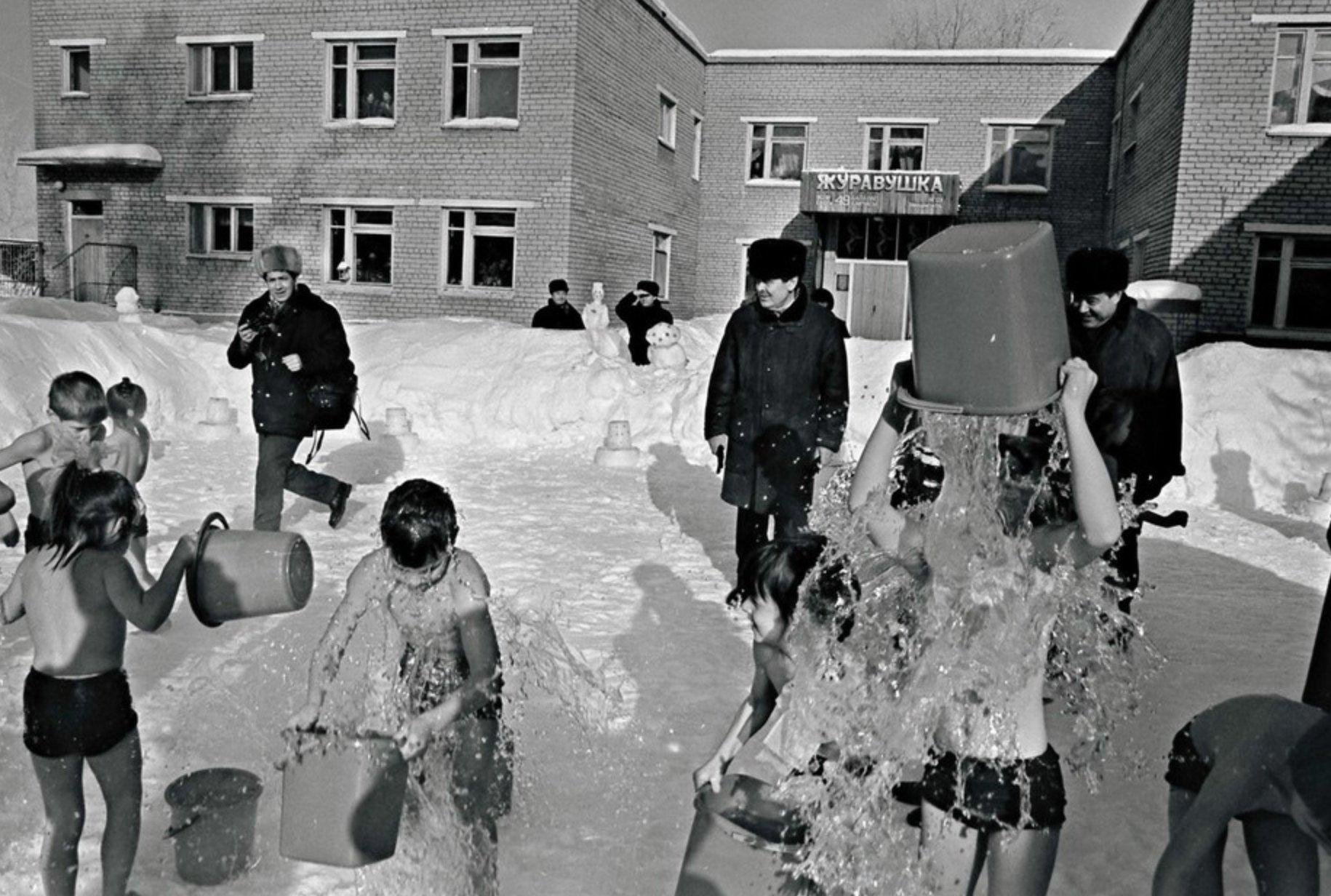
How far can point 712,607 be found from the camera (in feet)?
18.5

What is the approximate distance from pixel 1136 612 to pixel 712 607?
225cm

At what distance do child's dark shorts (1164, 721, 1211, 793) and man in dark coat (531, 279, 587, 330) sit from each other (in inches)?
490

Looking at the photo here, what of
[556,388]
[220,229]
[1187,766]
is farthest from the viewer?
→ [220,229]

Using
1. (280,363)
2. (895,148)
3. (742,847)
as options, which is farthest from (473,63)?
(742,847)

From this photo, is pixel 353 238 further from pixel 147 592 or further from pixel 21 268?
pixel 147 592

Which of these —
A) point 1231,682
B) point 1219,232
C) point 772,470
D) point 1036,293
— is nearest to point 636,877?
point 1036,293

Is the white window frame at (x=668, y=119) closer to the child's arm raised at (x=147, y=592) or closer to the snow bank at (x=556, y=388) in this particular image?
the snow bank at (x=556, y=388)

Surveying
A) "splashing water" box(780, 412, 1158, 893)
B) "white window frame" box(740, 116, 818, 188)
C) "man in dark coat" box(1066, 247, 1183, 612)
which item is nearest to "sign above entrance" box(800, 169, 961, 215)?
"white window frame" box(740, 116, 818, 188)

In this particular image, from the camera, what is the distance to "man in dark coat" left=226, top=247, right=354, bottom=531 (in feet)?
19.7

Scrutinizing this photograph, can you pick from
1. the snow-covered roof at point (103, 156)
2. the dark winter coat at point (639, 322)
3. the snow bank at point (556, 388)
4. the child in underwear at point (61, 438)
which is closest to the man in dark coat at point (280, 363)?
the child in underwear at point (61, 438)

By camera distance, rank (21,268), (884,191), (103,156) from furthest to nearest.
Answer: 1. (21,268)
2. (884,191)
3. (103,156)

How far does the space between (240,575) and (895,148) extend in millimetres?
23013

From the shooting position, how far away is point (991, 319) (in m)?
2.26

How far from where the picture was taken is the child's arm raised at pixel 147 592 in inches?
101
